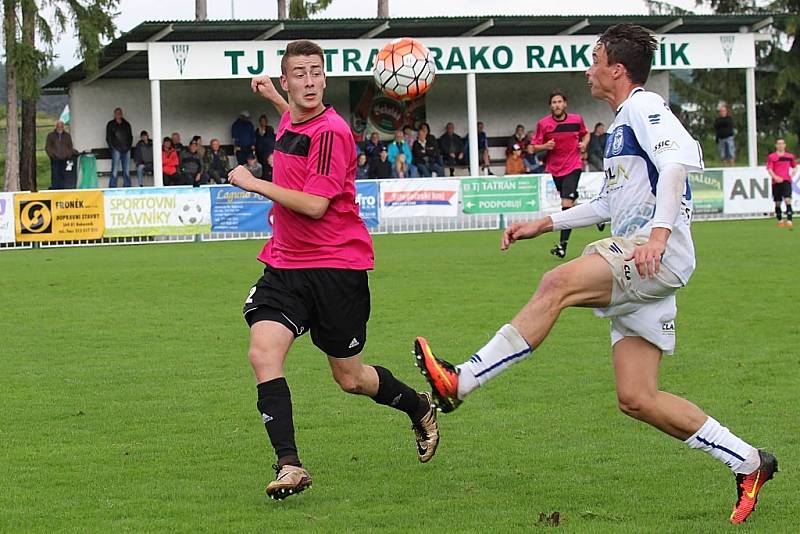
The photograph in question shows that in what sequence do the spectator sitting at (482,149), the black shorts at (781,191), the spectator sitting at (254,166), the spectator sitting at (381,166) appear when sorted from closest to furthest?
the black shorts at (781,191) < the spectator sitting at (254,166) < the spectator sitting at (381,166) < the spectator sitting at (482,149)

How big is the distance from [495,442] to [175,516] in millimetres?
2088

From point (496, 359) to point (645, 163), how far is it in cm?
103

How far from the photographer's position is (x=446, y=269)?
1734 cm

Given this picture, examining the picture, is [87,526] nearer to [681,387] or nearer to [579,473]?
[579,473]

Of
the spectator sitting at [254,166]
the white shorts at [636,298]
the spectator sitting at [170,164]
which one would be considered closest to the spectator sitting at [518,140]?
the spectator sitting at [254,166]

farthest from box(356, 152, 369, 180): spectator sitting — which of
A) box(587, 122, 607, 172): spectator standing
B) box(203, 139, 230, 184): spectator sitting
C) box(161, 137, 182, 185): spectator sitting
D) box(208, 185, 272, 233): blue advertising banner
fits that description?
box(587, 122, 607, 172): spectator standing

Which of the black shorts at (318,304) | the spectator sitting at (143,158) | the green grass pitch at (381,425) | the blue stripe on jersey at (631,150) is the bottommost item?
the green grass pitch at (381,425)

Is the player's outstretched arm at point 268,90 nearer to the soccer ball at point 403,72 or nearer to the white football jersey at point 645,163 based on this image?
the white football jersey at point 645,163

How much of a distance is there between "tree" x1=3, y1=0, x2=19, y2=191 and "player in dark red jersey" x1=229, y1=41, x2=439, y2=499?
27860 millimetres

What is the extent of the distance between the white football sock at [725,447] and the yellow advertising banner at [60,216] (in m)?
20.0

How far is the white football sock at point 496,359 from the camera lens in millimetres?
5234

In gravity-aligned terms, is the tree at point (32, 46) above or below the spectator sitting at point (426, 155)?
above

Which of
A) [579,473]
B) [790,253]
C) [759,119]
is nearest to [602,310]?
[579,473]

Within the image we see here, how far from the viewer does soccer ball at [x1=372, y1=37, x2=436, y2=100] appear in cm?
1797
